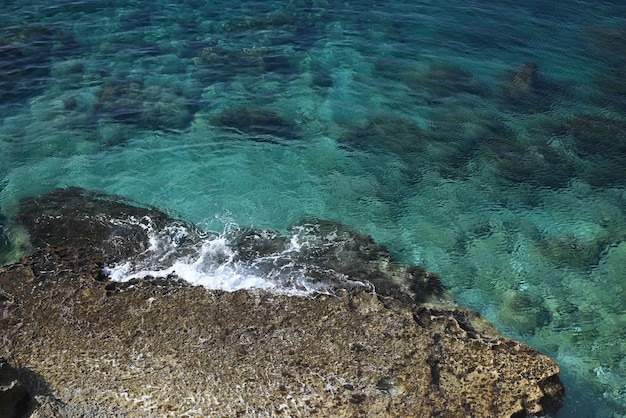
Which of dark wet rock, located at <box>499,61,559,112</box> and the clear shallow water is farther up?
dark wet rock, located at <box>499,61,559,112</box>

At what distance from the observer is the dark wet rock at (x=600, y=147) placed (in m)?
17.9

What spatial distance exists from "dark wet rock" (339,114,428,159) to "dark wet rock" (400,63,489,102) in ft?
6.89

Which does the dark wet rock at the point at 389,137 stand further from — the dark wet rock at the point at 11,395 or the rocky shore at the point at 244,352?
the dark wet rock at the point at 11,395

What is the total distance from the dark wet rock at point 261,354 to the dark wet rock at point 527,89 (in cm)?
1061

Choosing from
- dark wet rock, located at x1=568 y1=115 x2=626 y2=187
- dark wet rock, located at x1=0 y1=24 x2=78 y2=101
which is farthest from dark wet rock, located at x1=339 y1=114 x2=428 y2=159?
dark wet rock, located at x1=0 y1=24 x2=78 y2=101

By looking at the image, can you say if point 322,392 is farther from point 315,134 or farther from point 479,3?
point 479,3

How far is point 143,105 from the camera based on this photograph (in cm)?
2012

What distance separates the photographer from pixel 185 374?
10977mm

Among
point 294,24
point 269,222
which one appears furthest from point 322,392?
point 294,24

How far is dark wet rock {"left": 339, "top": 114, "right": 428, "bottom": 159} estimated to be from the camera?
18656 mm

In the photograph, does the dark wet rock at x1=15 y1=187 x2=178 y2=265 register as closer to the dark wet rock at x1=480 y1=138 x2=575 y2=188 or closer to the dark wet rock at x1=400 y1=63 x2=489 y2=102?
the dark wet rock at x1=480 y1=138 x2=575 y2=188

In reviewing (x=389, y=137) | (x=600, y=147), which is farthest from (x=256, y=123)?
(x=600, y=147)

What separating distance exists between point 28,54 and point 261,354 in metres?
17.5

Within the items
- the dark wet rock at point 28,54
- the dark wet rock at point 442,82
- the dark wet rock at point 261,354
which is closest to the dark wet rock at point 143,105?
the dark wet rock at point 28,54
